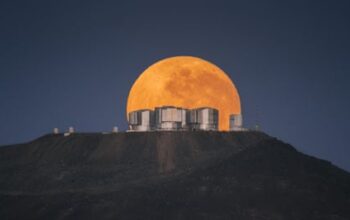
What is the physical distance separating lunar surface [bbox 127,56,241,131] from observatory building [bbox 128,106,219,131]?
8.24 feet

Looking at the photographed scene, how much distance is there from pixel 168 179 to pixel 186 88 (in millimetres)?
26332

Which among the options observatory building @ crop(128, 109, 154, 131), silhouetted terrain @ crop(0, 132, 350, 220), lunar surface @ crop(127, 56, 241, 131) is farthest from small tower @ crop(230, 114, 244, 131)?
observatory building @ crop(128, 109, 154, 131)

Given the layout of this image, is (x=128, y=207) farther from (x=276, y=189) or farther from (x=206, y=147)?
(x=206, y=147)

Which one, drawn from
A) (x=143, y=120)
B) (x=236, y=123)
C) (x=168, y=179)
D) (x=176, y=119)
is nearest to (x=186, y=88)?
(x=176, y=119)

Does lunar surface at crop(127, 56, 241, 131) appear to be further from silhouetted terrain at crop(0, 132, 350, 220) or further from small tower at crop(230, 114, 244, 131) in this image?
silhouetted terrain at crop(0, 132, 350, 220)

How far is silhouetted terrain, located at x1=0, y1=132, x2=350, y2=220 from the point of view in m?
54.4

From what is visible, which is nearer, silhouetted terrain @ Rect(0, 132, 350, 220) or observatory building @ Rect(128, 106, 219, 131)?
silhouetted terrain @ Rect(0, 132, 350, 220)

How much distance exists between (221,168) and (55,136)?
3728cm

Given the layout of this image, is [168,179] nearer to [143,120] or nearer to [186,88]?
[143,120]

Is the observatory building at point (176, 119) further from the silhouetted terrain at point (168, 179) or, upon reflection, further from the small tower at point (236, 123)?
the small tower at point (236, 123)

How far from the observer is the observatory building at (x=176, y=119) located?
85.8m

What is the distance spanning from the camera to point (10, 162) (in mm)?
85062

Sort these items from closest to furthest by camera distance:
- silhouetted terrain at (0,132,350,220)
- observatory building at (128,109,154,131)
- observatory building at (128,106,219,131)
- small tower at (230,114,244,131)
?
silhouetted terrain at (0,132,350,220)
observatory building at (128,106,219,131)
observatory building at (128,109,154,131)
small tower at (230,114,244,131)

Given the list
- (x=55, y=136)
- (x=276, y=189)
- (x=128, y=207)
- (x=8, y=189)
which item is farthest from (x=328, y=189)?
(x=55, y=136)
